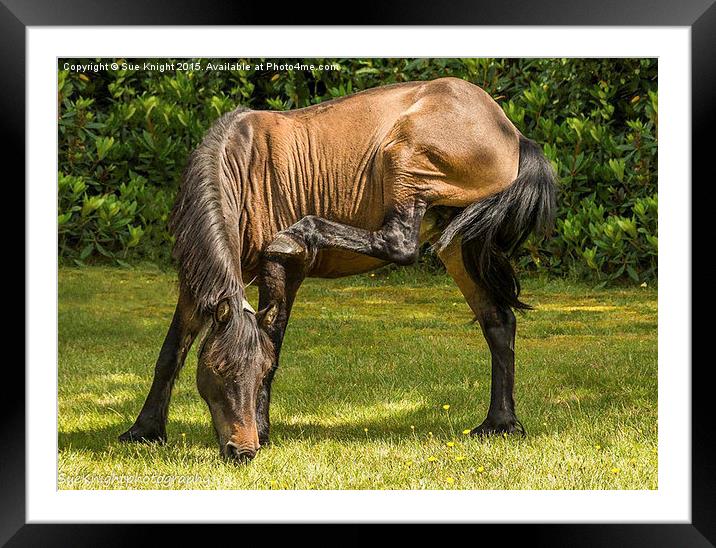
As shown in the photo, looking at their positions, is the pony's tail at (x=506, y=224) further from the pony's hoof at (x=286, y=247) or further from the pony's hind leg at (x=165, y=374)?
the pony's hind leg at (x=165, y=374)

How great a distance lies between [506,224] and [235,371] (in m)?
2.11

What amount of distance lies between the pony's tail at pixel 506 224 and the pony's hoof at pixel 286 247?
0.93m

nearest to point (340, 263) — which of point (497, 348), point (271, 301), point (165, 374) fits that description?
point (271, 301)

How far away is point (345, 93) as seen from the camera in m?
7.37

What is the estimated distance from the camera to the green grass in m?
5.14

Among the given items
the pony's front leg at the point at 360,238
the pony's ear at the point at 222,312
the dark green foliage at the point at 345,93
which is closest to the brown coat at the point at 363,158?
the pony's front leg at the point at 360,238

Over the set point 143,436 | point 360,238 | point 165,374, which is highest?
point 360,238

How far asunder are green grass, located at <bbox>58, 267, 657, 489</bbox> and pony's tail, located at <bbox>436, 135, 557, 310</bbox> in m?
1.09

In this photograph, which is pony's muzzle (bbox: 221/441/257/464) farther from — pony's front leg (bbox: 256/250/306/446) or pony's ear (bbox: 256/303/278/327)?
pony's ear (bbox: 256/303/278/327)

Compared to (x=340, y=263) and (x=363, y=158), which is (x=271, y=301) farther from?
(x=363, y=158)
